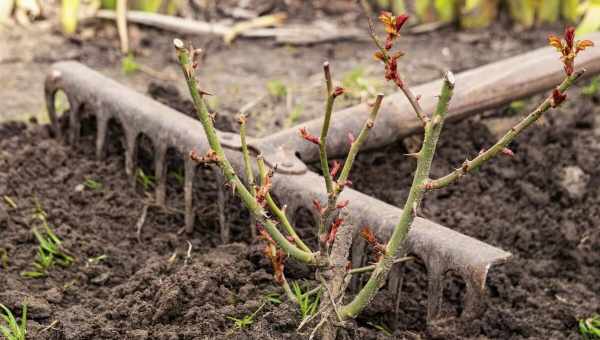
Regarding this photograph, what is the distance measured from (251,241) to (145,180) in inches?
24.5

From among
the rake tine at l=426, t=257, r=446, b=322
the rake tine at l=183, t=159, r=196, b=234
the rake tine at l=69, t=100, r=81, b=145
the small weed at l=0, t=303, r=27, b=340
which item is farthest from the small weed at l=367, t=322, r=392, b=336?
the rake tine at l=69, t=100, r=81, b=145

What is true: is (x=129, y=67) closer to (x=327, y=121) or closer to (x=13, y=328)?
(x=13, y=328)

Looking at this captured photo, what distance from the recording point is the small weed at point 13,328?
7.41ft

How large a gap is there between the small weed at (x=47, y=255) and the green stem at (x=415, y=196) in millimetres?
1105

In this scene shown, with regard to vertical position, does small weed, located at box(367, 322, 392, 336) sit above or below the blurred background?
below

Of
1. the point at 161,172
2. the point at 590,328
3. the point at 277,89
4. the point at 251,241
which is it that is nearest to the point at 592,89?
the point at 277,89

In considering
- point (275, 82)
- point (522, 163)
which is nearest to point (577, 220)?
point (522, 163)

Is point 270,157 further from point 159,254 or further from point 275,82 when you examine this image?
point 275,82

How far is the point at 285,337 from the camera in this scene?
226cm

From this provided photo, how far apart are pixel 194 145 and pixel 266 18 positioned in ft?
9.15

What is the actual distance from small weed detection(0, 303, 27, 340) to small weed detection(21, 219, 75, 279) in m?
0.41

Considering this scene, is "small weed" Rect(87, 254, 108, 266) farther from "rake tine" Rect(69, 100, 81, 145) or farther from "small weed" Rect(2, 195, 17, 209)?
"rake tine" Rect(69, 100, 81, 145)

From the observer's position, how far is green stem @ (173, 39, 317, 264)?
184 centimetres

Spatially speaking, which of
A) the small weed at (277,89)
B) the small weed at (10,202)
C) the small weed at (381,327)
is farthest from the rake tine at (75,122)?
the small weed at (381,327)
